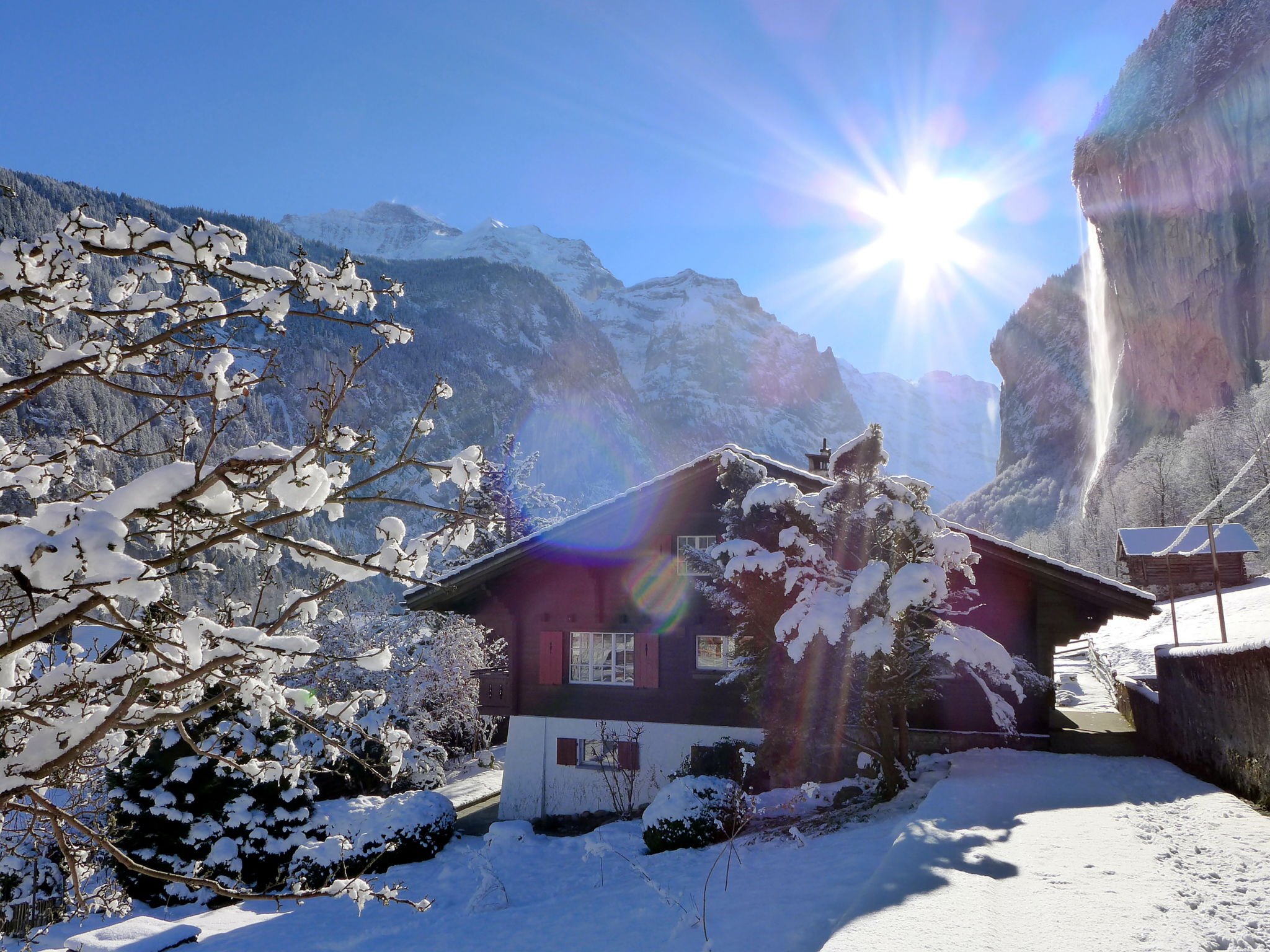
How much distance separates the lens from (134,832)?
1147 centimetres

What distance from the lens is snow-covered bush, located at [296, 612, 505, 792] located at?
20.5m

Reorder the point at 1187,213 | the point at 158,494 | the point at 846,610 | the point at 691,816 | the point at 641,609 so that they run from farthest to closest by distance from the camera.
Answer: the point at 1187,213 < the point at 641,609 < the point at 691,816 < the point at 846,610 < the point at 158,494

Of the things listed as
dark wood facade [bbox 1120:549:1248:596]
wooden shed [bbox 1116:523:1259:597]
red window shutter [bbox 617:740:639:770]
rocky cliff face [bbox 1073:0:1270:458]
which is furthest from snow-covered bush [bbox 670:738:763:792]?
rocky cliff face [bbox 1073:0:1270:458]

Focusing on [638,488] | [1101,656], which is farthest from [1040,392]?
→ [638,488]

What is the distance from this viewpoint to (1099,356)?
3442 inches

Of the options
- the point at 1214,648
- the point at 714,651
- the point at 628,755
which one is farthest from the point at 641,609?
the point at 1214,648

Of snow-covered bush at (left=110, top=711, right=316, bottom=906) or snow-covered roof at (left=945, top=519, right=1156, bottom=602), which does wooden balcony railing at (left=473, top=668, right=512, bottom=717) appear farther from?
snow-covered roof at (left=945, top=519, right=1156, bottom=602)

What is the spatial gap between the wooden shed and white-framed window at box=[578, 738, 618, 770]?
33.6 meters

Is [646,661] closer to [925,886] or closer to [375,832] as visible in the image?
[375,832]

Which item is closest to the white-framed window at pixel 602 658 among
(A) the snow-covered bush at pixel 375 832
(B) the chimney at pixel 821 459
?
(A) the snow-covered bush at pixel 375 832

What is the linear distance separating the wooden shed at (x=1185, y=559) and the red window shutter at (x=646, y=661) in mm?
33040

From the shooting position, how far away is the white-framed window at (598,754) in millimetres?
15305

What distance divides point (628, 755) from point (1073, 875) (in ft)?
34.1

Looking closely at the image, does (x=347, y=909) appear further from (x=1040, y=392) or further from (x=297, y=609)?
(x=1040, y=392)
